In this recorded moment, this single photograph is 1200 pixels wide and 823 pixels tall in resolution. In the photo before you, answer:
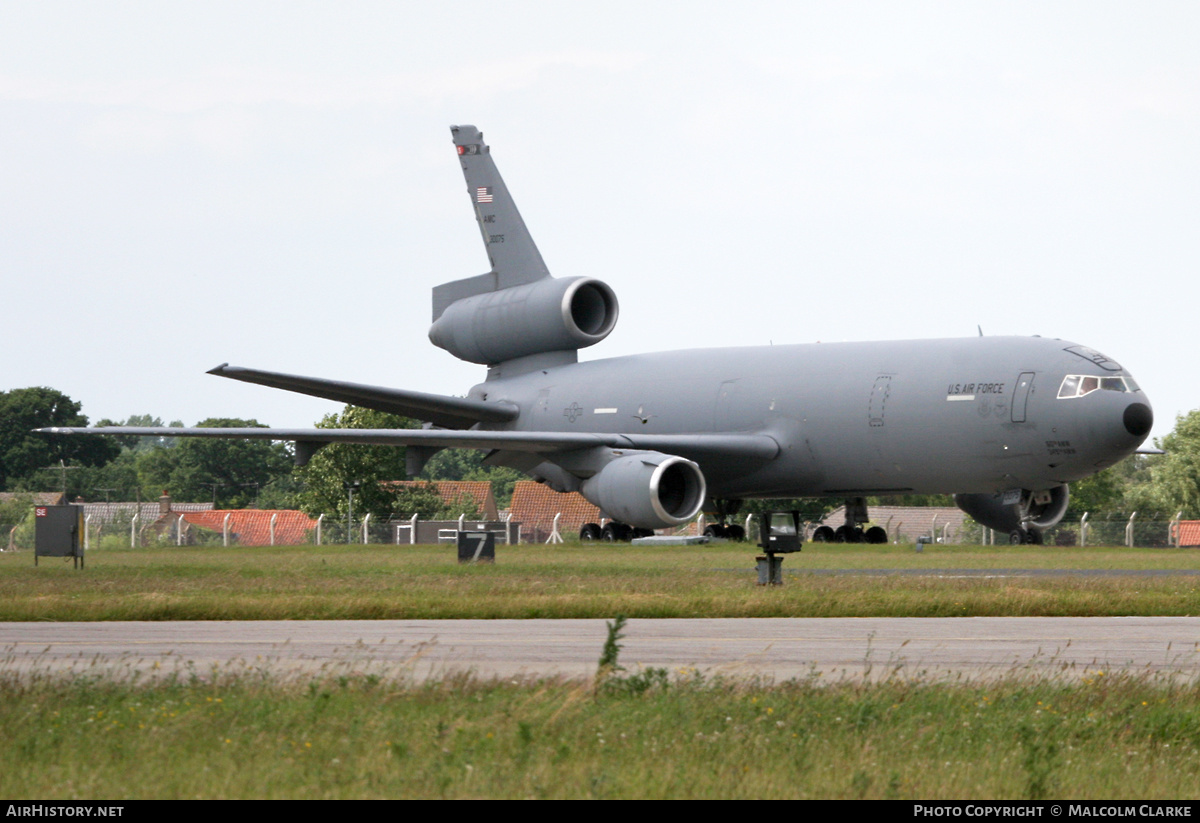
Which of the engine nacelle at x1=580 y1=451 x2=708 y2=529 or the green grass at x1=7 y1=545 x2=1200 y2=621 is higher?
the engine nacelle at x1=580 y1=451 x2=708 y2=529

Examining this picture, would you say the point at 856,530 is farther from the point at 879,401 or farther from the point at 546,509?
the point at 546,509

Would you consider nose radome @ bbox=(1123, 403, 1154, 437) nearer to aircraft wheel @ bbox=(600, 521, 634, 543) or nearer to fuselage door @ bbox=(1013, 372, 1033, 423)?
fuselage door @ bbox=(1013, 372, 1033, 423)

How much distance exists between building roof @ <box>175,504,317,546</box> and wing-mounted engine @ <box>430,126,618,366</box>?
2295cm

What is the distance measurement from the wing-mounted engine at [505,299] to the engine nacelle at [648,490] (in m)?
8.58

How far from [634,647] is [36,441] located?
4326 inches

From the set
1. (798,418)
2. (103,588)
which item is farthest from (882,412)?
(103,588)

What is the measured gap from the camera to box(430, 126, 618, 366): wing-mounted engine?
4216 cm

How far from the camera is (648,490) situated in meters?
32.4

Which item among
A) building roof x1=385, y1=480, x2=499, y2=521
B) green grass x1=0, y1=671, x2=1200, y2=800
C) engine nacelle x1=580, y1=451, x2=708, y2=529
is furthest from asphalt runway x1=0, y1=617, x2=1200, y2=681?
building roof x1=385, y1=480, x2=499, y2=521

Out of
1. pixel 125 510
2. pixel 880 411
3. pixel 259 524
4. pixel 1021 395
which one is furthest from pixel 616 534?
pixel 125 510

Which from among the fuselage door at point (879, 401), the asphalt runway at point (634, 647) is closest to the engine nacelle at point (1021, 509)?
the fuselage door at point (879, 401)

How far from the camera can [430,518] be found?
269ft

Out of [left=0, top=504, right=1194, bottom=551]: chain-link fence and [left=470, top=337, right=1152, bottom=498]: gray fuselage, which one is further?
[left=0, top=504, right=1194, bottom=551]: chain-link fence

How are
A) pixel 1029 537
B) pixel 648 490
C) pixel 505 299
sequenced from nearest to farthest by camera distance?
pixel 648 490 < pixel 1029 537 < pixel 505 299
